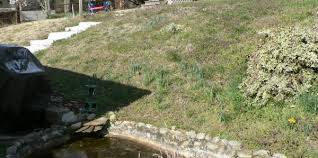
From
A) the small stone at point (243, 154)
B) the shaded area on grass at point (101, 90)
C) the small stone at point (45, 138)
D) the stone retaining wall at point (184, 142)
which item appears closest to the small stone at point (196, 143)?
the stone retaining wall at point (184, 142)

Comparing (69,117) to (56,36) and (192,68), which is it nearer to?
(192,68)

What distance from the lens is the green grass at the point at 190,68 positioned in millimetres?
11516

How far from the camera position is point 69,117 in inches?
519

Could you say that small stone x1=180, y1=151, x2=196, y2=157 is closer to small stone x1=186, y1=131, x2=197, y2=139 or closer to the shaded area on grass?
small stone x1=186, y1=131, x2=197, y2=139

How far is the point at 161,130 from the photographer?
12.4m

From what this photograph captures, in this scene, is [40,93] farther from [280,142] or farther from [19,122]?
[280,142]

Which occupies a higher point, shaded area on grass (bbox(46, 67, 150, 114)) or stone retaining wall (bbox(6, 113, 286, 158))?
shaded area on grass (bbox(46, 67, 150, 114))

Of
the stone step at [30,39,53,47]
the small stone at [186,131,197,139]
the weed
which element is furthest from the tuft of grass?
the stone step at [30,39,53,47]

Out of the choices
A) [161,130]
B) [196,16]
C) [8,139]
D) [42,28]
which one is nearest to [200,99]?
[161,130]

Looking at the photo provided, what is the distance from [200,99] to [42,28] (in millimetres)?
14204

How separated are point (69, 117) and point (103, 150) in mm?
1647

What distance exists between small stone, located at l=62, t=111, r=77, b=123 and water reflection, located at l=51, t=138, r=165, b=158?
0.71 metres

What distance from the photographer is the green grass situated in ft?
37.8

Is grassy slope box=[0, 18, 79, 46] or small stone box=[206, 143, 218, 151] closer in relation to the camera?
small stone box=[206, 143, 218, 151]
